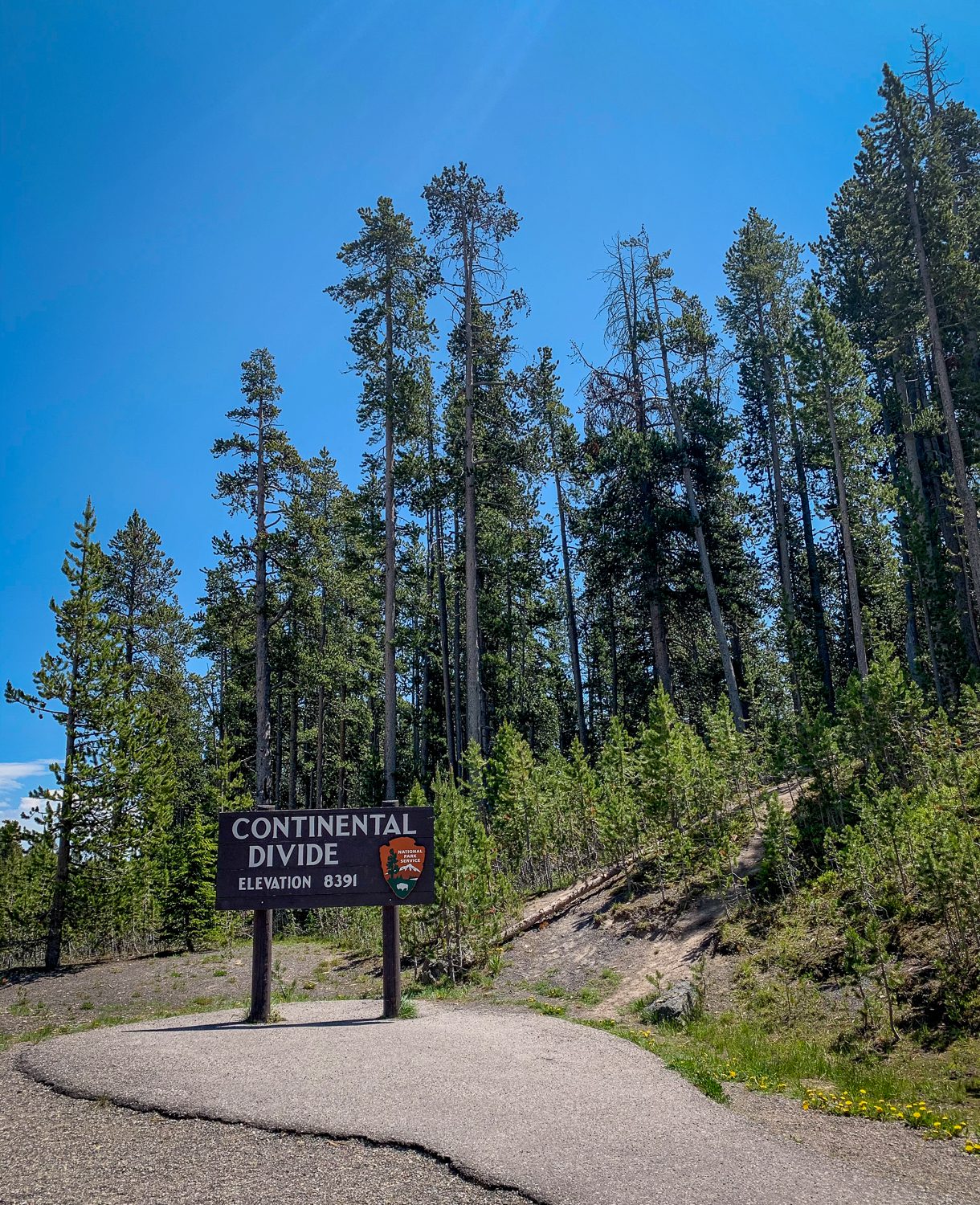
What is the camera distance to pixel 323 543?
2517 cm

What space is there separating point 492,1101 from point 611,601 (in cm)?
2608

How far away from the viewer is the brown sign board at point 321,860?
911 centimetres

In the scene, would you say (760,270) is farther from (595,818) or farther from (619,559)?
(595,818)

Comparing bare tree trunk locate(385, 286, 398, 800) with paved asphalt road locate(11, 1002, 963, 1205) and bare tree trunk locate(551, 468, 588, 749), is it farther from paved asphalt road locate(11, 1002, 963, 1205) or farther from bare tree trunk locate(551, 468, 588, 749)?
paved asphalt road locate(11, 1002, 963, 1205)

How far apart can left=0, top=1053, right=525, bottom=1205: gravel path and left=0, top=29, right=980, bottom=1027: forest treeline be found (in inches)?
207

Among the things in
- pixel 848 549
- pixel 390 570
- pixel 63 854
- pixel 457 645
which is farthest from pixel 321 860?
pixel 457 645

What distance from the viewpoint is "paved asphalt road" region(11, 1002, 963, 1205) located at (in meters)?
4.43

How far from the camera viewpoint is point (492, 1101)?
5629mm

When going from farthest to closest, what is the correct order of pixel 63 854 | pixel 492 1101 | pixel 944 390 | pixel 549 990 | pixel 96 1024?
pixel 944 390 → pixel 63 854 → pixel 549 990 → pixel 96 1024 → pixel 492 1101

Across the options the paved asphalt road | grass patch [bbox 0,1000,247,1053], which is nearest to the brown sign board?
the paved asphalt road

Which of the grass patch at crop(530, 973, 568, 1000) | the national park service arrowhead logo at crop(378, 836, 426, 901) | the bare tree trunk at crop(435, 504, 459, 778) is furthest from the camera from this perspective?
the bare tree trunk at crop(435, 504, 459, 778)

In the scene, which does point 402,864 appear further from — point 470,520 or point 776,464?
point 776,464

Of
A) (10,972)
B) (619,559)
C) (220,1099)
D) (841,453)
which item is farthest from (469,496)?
(220,1099)

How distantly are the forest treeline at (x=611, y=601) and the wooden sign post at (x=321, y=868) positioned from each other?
2431 millimetres
